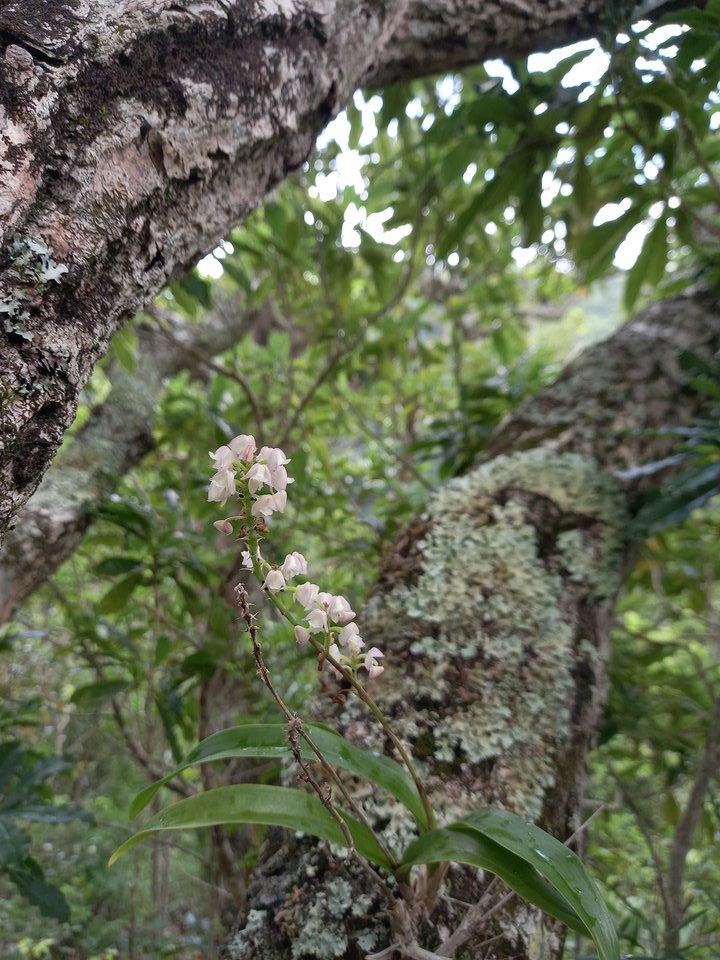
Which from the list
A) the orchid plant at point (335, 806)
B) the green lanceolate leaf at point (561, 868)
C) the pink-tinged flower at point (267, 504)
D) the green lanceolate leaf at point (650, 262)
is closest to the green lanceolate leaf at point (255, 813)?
the orchid plant at point (335, 806)

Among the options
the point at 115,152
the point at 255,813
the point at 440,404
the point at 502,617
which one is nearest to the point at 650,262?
the point at 440,404

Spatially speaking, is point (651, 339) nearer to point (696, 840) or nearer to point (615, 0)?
point (615, 0)

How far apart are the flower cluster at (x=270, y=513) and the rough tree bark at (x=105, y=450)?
22cm

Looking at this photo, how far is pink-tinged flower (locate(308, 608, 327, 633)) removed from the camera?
0.46m

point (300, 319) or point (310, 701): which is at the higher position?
point (300, 319)

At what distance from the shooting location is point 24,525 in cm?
113

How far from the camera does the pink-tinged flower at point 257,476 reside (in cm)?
44

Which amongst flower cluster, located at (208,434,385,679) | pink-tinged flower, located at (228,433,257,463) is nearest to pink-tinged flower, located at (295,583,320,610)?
flower cluster, located at (208,434,385,679)

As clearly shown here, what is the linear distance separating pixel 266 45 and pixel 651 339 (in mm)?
1068

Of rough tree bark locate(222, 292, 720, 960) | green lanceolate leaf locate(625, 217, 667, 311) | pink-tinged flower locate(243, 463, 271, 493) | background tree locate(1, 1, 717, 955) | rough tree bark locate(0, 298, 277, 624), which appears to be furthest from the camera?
green lanceolate leaf locate(625, 217, 667, 311)

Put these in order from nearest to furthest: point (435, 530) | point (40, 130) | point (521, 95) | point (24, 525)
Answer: point (40, 130)
point (435, 530)
point (24, 525)
point (521, 95)

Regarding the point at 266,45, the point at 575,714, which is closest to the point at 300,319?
the point at 266,45

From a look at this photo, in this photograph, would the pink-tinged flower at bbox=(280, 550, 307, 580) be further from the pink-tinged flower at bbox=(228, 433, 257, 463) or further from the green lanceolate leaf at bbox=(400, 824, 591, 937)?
the green lanceolate leaf at bbox=(400, 824, 591, 937)

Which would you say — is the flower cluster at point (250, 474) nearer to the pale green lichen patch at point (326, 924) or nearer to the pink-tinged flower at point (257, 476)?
the pink-tinged flower at point (257, 476)
